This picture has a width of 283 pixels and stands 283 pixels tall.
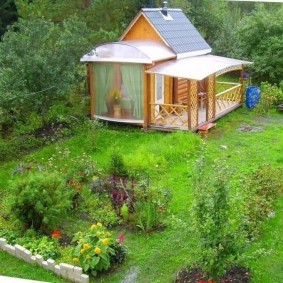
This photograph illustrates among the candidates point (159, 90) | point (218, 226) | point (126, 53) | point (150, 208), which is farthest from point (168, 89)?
point (218, 226)

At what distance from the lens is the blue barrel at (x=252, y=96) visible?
17.0 metres

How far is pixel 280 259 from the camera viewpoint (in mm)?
6832

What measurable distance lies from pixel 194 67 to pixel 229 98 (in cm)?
311

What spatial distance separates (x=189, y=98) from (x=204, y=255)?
27.9 ft

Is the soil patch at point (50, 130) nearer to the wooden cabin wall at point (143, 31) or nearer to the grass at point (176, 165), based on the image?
the grass at point (176, 165)

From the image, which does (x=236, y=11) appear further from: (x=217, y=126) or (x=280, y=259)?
(x=280, y=259)

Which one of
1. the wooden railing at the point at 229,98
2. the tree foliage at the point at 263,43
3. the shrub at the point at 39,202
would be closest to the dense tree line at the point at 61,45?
the tree foliage at the point at 263,43

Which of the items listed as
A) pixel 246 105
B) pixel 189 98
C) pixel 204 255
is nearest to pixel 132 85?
pixel 189 98

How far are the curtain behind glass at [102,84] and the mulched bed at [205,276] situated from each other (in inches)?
360

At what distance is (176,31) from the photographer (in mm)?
16438

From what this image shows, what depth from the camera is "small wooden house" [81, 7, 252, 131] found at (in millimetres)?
14172

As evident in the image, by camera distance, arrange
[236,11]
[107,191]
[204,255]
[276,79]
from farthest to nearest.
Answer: [236,11], [276,79], [107,191], [204,255]

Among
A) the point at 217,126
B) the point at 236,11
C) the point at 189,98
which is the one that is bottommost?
the point at 217,126

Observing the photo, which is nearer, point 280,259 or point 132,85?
point 280,259
